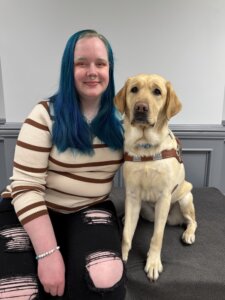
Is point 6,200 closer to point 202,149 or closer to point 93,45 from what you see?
point 93,45

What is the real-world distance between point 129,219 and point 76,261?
0.32 m

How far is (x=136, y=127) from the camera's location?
111cm

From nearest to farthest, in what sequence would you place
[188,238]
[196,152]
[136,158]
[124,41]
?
[136,158] < [188,238] < [124,41] < [196,152]

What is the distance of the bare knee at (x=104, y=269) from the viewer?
34.9 inches

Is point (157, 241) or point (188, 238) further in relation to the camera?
point (188, 238)

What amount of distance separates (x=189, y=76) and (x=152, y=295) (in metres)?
1.24

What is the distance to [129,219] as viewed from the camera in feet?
3.86

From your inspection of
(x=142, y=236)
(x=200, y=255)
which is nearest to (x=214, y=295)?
(x=200, y=255)

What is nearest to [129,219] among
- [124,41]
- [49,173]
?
[49,173]

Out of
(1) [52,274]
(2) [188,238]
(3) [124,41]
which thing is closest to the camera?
(1) [52,274]

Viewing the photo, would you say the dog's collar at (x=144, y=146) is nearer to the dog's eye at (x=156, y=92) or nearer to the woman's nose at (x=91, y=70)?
the dog's eye at (x=156, y=92)

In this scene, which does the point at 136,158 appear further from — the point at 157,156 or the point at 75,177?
the point at 75,177

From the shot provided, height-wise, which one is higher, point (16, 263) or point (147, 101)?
point (147, 101)

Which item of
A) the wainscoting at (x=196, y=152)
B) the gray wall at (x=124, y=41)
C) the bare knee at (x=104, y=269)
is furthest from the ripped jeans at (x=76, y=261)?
the gray wall at (x=124, y=41)
